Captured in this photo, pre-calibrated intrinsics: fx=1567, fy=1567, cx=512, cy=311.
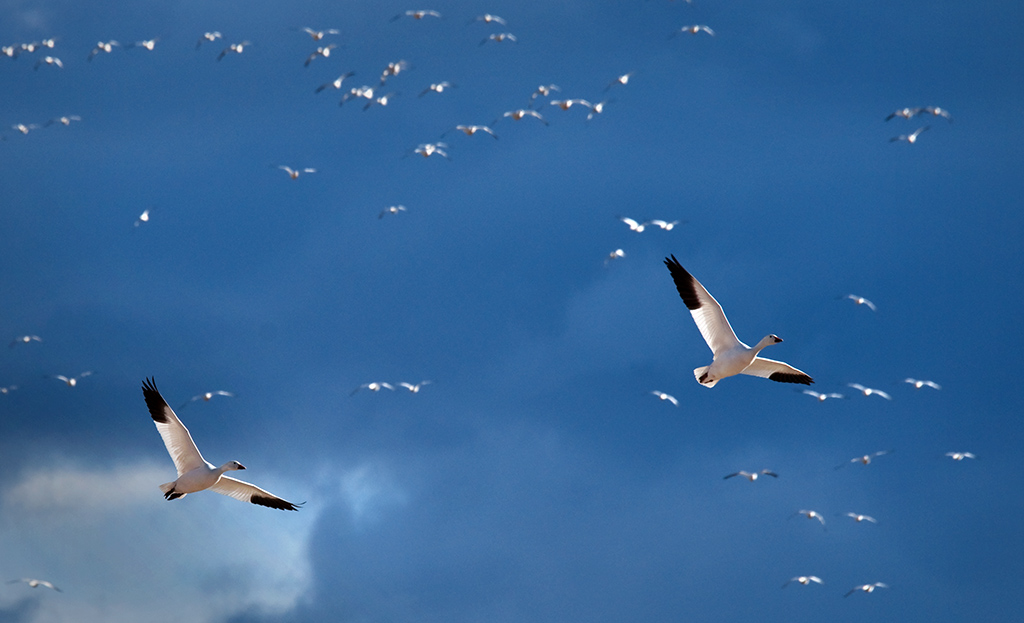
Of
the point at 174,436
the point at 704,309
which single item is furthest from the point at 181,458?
the point at 704,309

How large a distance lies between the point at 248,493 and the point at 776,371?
12717 mm

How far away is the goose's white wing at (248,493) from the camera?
120 ft

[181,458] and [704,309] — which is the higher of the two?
[704,309]

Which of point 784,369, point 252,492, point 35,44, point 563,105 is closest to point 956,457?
point 784,369

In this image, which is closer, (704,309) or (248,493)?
(704,309)

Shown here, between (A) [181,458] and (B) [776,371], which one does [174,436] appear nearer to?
(A) [181,458]

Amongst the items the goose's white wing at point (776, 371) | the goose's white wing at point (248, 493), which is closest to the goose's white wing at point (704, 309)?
the goose's white wing at point (776, 371)

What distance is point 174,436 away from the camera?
117ft

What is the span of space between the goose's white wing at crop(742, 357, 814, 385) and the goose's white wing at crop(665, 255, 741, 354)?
1.01m

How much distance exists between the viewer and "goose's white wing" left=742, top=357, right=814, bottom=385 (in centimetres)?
3584

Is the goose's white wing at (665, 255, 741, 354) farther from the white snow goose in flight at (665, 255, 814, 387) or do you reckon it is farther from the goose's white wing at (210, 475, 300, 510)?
the goose's white wing at (210, 475, 300, 510)

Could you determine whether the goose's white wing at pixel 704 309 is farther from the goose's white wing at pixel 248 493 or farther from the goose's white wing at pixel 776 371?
the goose's white wing at pixel 248 493

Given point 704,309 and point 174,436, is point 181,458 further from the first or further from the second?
point 704,309

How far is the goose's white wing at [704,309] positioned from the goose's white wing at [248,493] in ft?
33.9
